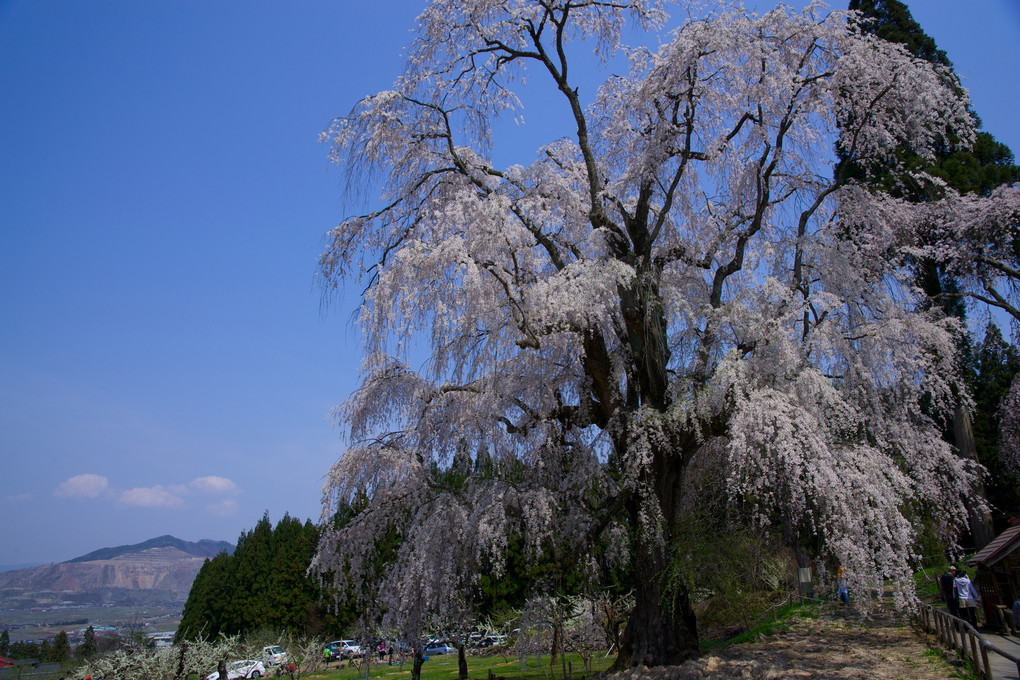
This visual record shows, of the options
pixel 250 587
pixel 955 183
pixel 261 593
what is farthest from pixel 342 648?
pixel 955 183

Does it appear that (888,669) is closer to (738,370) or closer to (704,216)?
(738,370)

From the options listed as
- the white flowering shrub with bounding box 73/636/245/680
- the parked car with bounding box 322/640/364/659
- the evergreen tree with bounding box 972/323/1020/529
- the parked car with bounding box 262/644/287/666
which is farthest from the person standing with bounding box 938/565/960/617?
the parked car with bounding box 322/640/364/659

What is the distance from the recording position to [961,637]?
7.62m

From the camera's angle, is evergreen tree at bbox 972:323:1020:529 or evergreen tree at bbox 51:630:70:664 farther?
evergreen tree at bbox 51:630:70:664

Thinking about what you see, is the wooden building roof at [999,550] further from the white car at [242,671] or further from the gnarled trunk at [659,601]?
the white car at [242,671]

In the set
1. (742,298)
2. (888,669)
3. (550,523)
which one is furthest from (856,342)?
(550,523)

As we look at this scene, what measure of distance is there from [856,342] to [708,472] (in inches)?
154

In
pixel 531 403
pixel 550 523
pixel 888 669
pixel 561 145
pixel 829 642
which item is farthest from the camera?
pixel 561 145

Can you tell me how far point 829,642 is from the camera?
10570mm

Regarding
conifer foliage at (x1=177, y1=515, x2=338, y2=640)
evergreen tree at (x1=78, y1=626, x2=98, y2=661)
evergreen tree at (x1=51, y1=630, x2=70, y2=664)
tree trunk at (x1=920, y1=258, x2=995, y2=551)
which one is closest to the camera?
tree trunk at (x1=920, y1=258, x2=995, y2=551)

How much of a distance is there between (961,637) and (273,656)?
→ 971 inches

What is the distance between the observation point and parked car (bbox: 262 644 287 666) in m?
22.0

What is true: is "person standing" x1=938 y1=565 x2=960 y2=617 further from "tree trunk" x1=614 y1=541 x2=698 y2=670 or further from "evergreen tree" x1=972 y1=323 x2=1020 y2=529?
"evergreen tree" x1=972 y1=323 x2=1020 y2=529

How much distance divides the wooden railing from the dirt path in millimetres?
227
